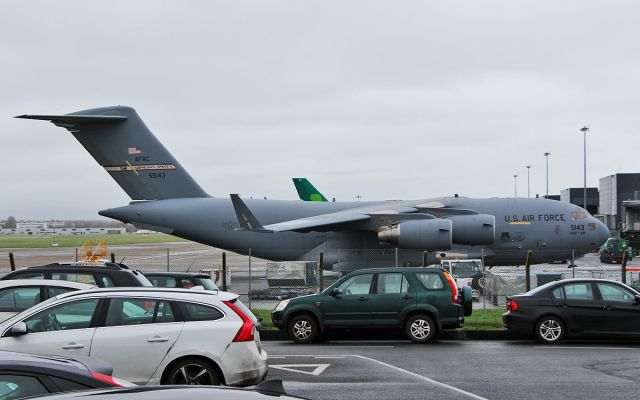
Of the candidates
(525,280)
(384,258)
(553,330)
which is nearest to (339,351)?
(553,330)

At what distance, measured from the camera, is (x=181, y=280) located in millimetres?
15125

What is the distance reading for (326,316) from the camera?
14883mm

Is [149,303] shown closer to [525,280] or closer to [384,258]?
[525,280]

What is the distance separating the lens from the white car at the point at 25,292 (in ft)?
36.8

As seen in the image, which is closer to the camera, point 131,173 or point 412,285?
point 412,285

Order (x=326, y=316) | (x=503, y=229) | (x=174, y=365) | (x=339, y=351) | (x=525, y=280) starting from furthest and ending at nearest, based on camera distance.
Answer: (x=503, y=229) < (x=525, y=280) < (x=326, y=316) < (x=339, y=351) < (x=174, y=365)

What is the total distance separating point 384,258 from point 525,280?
28.4ft

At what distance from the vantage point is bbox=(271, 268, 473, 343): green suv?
1475 centimetres

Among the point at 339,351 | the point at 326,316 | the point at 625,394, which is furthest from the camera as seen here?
the point at 326,316

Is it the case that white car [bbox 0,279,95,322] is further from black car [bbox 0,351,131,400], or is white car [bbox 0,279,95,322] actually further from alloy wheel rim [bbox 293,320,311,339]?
black car [bbox 0,351,131,400]

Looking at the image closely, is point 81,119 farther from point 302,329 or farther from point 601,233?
point 601,233

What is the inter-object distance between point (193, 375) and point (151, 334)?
2.29 ft

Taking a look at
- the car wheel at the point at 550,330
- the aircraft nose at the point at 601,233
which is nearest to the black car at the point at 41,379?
the car wheel at the point at 550,330

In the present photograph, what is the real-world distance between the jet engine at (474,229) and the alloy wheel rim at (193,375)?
761 inches
